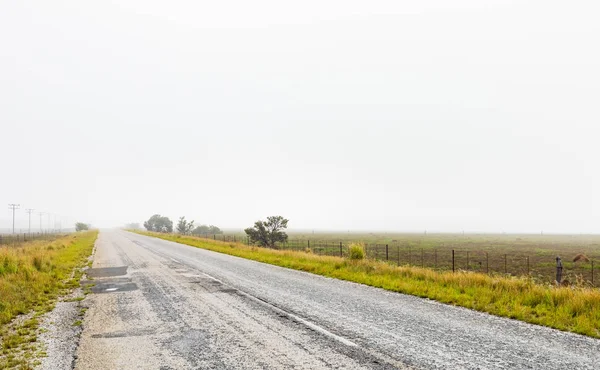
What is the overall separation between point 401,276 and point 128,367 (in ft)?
36.9

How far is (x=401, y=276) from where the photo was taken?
47.3 ft

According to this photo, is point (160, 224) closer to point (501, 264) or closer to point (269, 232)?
point (269, 232)

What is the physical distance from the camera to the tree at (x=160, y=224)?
11662 cm

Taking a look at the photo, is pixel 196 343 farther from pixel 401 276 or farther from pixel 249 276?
pixel 401 276

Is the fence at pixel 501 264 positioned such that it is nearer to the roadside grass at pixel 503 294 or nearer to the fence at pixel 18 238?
the roadside grass at pixel 503 294

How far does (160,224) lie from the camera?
394ft

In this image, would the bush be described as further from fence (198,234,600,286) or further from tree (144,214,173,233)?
tree (144,214,173,233)

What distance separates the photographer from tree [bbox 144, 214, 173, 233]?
11662cm

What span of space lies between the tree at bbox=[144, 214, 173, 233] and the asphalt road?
11172 centimetres

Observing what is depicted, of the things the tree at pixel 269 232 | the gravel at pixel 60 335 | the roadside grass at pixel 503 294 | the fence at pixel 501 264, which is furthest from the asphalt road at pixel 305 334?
the tree at pixel 269 232

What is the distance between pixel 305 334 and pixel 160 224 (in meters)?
123

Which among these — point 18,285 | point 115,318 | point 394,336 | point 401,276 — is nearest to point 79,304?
point 115,318

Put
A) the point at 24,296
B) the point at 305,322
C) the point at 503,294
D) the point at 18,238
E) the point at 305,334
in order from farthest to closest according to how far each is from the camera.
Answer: the point at 18,238 → the point at 24,296 → the point at 503,294 → the point at 305,322 → the point at 305,334

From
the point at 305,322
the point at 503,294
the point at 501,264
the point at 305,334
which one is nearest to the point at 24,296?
the point at 305,322
